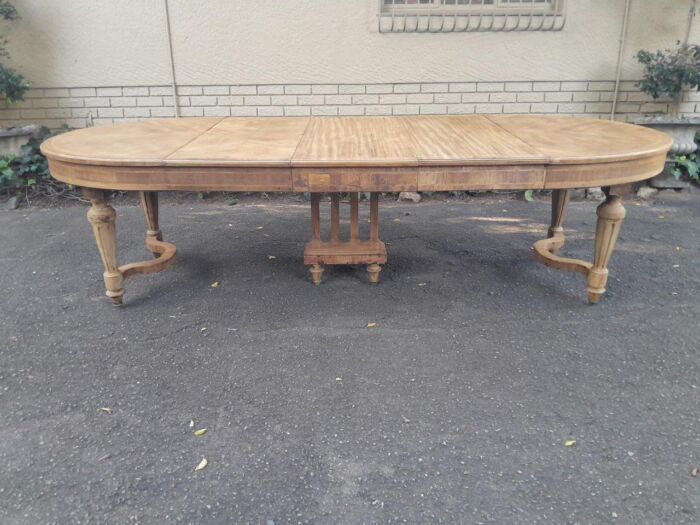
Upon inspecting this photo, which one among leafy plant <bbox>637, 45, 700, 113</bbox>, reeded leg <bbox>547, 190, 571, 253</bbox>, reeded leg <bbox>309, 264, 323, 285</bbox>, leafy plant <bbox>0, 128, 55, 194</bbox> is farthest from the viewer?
leafy plant <bbox>0, 128, 55, 194</bbox>

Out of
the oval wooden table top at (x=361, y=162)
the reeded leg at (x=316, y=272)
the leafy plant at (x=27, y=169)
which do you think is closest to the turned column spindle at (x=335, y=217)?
the reeded leg at (x=316, y=272)

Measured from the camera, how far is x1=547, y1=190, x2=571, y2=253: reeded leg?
3.42m

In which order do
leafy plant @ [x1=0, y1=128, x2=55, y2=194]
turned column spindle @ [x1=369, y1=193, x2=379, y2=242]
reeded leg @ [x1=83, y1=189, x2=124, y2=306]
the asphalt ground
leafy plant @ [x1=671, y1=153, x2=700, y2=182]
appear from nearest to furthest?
the asphalt ground < reeded leg @ [x1=83, y1=189, x2=124, y2=306] < turned column spindle @ [x1=369, y1=193, x2=379, y2=242] < leafy plant @ [x1=0, y1=128, x2=55, y2=194] < leafy plant @ [x1=671, y1=153, x2=700, y2=182]

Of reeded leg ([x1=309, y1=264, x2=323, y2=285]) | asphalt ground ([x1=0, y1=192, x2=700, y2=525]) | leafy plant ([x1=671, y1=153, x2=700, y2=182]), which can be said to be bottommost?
asphalt ground ([x1=0, y1=192, x2=700, y2=525])

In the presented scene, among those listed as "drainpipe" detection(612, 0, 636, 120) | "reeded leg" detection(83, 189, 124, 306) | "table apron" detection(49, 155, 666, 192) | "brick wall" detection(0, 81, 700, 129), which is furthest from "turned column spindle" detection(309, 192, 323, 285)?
"drainpipe" detection(612, 0, 636, 120)

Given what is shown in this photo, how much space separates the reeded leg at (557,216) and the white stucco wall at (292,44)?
5.89 ft

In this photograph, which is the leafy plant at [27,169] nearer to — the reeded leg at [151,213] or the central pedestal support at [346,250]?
the reeded leg at [151,213]

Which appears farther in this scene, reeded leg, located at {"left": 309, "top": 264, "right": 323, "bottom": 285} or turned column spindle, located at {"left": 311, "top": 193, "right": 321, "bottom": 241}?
reeded leg, located at {"left": 309, "top": 264, "right": 323, "bottom": 285}

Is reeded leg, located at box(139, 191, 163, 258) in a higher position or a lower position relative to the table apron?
lower

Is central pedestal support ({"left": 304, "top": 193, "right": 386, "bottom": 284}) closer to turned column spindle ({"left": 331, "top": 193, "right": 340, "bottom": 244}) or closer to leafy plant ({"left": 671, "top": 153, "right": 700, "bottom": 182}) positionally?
turned column spindle ({"left": 331, "top": 193, "right": 340, "bottom": 244})

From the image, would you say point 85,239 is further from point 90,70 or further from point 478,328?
point 478,328

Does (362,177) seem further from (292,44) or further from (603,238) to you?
(292,44)

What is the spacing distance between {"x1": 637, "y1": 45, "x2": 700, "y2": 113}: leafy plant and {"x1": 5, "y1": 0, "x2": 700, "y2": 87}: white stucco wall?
223mm

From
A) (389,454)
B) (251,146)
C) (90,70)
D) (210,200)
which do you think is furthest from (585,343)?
(90,70)
